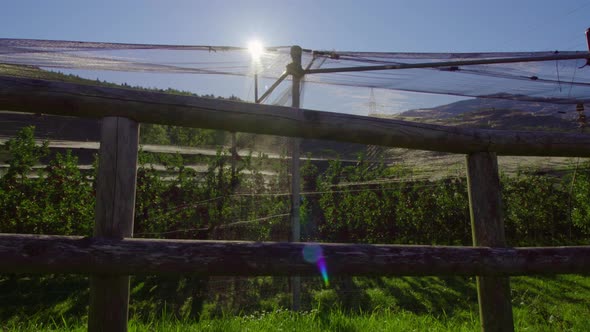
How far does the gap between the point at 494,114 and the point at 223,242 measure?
17.3ft

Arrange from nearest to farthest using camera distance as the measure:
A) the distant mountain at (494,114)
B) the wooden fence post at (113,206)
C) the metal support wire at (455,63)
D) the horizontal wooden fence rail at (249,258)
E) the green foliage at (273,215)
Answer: the horizontal wooden fence rail at (249,258) → the wooden fence post at (113,206) → the metal support wire at (455,63) → the green foliage at (273,215) → the distant mountain at (494,114)

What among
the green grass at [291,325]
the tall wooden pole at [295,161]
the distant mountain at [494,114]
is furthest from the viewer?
the distant mountain at [494,114]

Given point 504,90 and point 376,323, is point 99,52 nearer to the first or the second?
point 376,323

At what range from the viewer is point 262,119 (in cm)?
162

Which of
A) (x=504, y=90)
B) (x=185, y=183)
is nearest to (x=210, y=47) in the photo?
(x=185, y=183)

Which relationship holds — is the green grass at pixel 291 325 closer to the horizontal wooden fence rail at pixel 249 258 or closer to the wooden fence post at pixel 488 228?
the wooden fence post at pixel 488 228

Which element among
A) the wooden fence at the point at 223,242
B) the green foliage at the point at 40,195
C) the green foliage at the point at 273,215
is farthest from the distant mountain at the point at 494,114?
the green foliage at the point at 40,195

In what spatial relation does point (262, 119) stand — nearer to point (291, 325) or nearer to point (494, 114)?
point (291, 325)

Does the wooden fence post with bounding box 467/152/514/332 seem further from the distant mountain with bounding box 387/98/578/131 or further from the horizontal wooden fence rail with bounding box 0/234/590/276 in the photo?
the distant mountain with bounding box 387/98/578/131

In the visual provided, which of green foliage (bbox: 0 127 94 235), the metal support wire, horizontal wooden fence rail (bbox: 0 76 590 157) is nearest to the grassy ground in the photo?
green foliage (bbox: 0 127 94 235)

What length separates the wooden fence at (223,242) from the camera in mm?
1336

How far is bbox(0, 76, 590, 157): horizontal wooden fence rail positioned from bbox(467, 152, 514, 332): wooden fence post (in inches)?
3.7

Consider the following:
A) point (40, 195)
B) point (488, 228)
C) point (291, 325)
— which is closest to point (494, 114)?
point (488, 228)

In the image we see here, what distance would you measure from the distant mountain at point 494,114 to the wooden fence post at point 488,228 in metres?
3.49
